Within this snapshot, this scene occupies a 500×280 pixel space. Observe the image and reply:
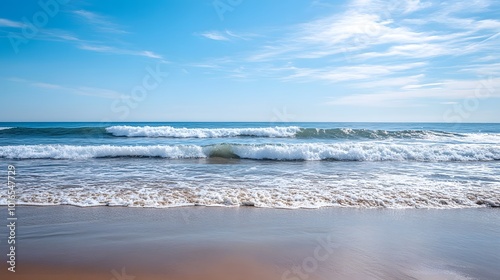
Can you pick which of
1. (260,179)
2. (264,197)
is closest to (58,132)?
(260,179)

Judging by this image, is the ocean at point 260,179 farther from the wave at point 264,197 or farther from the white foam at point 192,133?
the white foam at point 192,133

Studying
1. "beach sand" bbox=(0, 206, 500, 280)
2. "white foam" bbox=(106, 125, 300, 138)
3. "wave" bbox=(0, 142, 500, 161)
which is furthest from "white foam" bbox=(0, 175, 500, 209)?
"white foam" bbox=(106, 125, 300, 138)

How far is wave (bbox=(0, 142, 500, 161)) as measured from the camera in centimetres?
1511

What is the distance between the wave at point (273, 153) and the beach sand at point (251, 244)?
352 inches

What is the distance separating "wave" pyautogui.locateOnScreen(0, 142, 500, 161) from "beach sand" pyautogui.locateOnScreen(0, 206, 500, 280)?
29.4 feet

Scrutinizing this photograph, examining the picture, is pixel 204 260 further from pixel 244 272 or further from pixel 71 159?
pixel 71 159

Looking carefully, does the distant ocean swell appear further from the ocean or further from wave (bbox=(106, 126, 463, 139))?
the ocean

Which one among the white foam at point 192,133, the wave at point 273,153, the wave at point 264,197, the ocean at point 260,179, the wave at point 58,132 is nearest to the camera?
the wave at point 264,197

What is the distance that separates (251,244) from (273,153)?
11.1 m

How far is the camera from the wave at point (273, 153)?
1511cm

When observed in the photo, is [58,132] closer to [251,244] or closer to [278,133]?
[278,133]

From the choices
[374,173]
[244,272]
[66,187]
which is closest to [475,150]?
[374,173]

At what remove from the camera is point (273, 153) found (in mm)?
15531

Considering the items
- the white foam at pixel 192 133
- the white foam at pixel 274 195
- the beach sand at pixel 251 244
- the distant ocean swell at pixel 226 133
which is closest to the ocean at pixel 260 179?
the white foam at pixel 274 195
